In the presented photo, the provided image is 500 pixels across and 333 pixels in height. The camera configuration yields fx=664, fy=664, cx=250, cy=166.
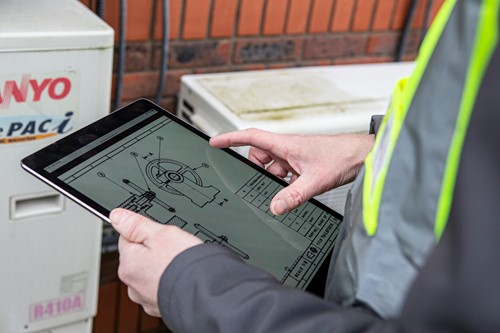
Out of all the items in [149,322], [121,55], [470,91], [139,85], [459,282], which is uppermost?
[470,91]

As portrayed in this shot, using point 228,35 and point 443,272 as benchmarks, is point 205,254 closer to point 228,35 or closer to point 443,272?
point 443,272

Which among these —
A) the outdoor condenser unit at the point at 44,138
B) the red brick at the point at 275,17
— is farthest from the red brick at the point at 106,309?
the red brick at the point at 275,17

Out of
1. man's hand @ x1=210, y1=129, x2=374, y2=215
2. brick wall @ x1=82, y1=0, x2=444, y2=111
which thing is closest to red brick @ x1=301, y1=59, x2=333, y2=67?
brick wall @ x1=82, y1=0, x2=444, y2=111

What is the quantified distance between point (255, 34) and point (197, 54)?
201mm

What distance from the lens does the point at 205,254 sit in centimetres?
87

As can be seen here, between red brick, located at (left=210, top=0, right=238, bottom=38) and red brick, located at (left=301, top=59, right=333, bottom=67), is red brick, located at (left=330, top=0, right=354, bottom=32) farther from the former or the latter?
red brick, located at (left=210, top=0, right=238, bottom=38)

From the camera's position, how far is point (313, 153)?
1.28m

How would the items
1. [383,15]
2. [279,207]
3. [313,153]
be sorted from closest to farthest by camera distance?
[279,207], [313,153], [383,15]

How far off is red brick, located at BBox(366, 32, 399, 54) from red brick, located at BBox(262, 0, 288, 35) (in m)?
0.38

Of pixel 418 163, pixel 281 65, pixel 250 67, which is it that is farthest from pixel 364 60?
pixel 418 163

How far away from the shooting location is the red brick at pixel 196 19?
1.90 m

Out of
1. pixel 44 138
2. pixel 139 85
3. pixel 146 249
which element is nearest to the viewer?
pixel 146 249

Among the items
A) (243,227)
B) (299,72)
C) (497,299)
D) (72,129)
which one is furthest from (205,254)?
(299,72)

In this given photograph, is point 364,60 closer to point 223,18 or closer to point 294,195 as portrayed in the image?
point 223,18
